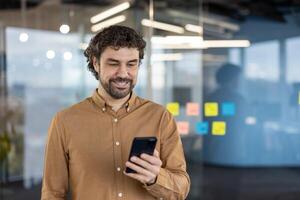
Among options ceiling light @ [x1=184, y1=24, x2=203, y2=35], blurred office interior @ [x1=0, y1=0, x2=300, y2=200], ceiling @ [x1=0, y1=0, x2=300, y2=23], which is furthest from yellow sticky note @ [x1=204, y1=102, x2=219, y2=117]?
ceiling @ [x1=0, y1=0, x2=300, y2=23]

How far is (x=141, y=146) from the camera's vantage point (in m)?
1.66

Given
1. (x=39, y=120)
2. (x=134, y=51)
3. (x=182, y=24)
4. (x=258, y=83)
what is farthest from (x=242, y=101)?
(x=134, y=51)

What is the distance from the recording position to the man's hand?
1671mm

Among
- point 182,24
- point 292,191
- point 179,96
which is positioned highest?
point 182,24

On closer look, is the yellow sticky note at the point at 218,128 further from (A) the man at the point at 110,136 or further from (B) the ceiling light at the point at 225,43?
(A) the man at the point at 110,136

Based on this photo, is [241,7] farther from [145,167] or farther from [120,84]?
[145,167]

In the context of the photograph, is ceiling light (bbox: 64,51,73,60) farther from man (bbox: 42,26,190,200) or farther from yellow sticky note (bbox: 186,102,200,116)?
man (bbox: 42,26,190,200)

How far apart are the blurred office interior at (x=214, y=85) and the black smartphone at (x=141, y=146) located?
3711mm

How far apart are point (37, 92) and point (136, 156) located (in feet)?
14.0

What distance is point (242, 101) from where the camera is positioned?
542 cm

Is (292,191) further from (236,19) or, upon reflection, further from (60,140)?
(60,140)

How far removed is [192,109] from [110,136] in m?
3.51

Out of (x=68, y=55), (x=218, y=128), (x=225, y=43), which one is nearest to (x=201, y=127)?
(x=218, y=128)

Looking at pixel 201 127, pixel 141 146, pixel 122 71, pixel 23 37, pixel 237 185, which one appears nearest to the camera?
pixel 141 146
